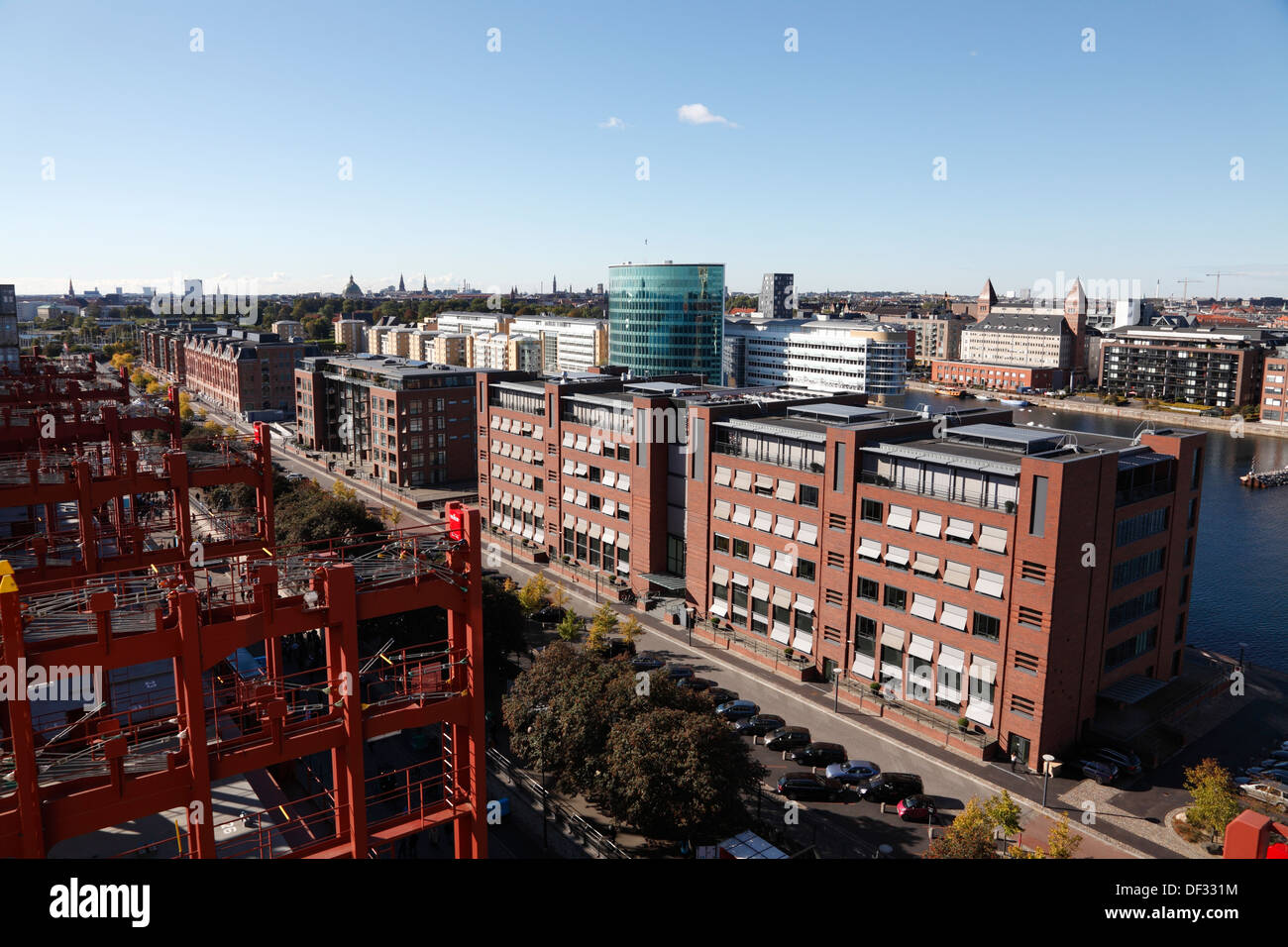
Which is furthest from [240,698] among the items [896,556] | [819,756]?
[896,556]

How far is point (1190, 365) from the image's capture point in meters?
109

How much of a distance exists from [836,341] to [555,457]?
220 ft

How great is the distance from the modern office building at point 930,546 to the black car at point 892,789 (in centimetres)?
345

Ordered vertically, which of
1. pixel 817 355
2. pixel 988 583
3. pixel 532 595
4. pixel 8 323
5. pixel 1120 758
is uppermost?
pixel 8 323

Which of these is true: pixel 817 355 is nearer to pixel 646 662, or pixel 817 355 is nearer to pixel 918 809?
pixel 646 662

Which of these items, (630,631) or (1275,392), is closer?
(630,631)

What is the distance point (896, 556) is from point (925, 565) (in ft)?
3.76

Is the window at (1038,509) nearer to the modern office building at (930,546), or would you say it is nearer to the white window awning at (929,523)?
the modern office building at (930,546)

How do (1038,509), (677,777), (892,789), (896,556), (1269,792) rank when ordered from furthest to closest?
1. (896,556)
2. (1038,509)
3. (892,789)
4. (1269,792)
5. (677,777)

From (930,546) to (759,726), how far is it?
7.98 meters

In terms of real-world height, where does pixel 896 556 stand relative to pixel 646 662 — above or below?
above

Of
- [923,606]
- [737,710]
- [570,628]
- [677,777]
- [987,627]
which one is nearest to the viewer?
[677,777]

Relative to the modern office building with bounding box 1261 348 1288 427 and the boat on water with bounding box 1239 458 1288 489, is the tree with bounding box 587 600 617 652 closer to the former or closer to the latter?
the boat on water with bounding box 1239 458 1288 489

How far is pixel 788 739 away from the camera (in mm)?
28141
